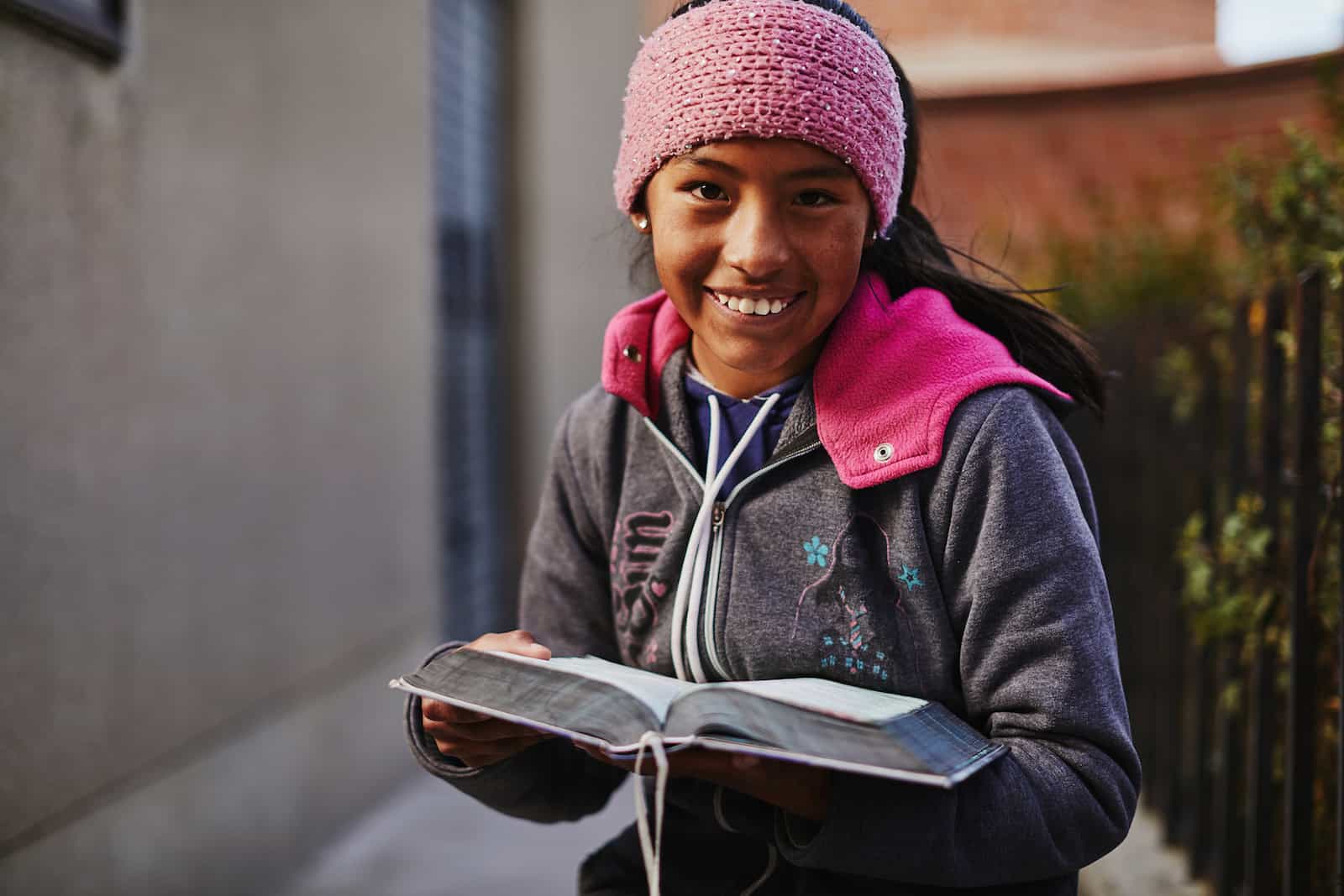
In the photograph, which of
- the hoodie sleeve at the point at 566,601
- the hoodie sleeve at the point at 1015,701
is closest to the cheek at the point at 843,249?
the hoodie sleeve at the point at 1015,701

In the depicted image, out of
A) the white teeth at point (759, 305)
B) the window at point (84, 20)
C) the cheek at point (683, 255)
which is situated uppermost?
the window at point (84, 20)

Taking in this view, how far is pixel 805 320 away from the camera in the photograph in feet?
4.63

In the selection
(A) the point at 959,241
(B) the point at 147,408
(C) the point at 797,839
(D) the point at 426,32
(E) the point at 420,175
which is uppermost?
(D) the point at 426,32

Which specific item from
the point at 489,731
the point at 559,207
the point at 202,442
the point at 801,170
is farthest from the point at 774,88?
the point at 559,207

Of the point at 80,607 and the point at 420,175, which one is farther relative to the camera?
the point at 420,175

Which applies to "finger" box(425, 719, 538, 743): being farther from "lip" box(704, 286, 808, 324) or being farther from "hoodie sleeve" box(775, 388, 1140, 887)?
"lip" box(704, 286, 808, 324)

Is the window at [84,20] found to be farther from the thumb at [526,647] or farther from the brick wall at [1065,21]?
the brick wall at [1065,21]

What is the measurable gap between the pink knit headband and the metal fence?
3.49 ft

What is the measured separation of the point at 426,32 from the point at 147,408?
9.13 feet

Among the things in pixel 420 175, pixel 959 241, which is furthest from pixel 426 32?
pixel 959 241

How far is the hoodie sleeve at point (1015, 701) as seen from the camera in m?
1.24

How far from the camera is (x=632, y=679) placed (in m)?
1.27

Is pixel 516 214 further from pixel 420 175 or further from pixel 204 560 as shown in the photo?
pixel 204 560

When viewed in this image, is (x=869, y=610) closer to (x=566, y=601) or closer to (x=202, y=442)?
(x=566, y=601)
